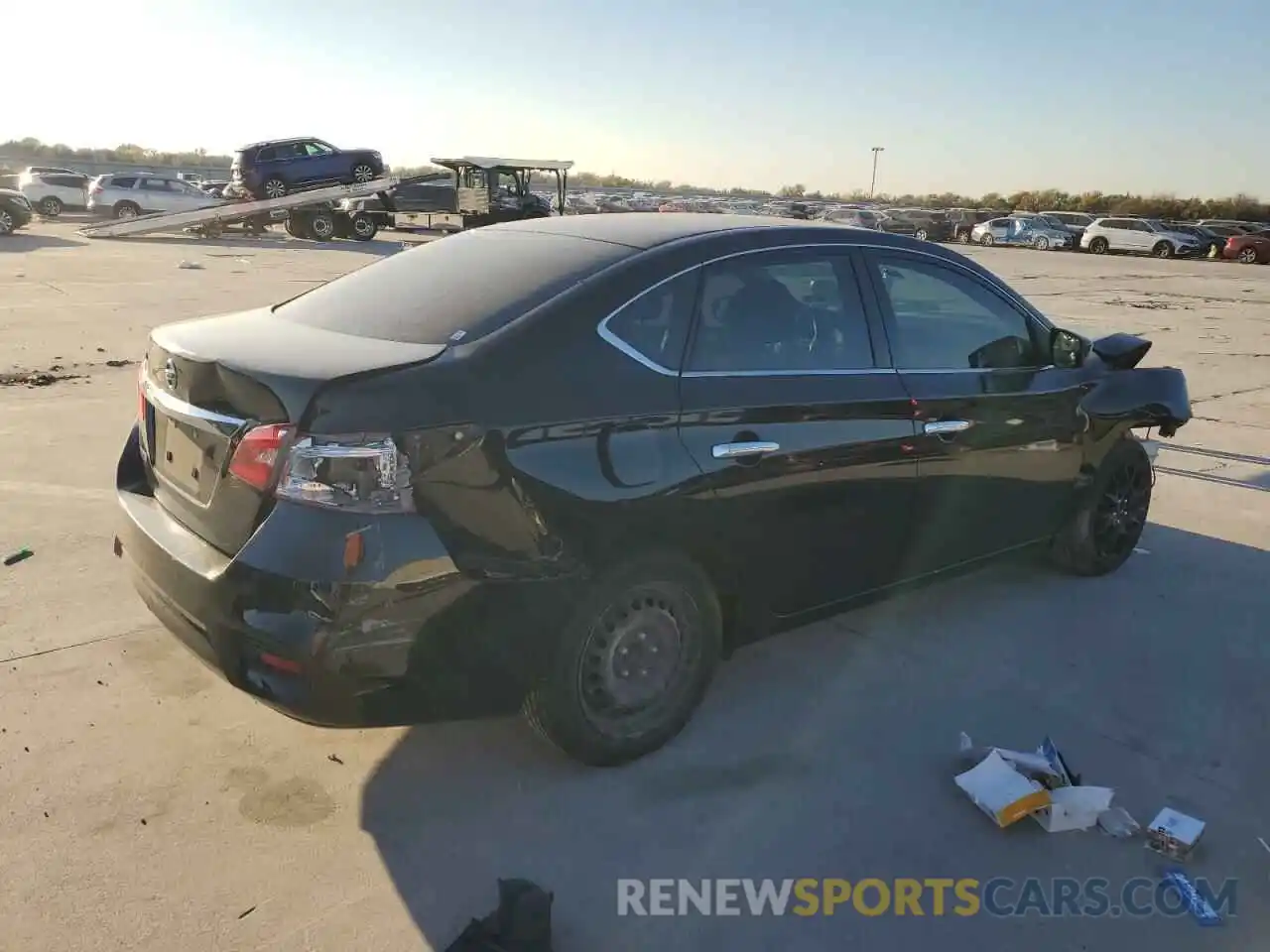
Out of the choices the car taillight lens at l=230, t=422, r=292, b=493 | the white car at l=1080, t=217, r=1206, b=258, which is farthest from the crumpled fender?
the white car at l=1080, t=217, r=1206, b=258

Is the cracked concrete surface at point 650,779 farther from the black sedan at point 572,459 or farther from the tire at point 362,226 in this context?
the tire at point 362,226

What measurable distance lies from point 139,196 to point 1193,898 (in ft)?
120

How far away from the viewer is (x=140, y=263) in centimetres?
1977

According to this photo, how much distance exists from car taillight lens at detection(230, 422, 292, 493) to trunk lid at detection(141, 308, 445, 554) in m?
0.02

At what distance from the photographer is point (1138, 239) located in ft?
129

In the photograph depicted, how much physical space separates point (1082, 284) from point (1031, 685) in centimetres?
2231

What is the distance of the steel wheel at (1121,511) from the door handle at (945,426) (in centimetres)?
141

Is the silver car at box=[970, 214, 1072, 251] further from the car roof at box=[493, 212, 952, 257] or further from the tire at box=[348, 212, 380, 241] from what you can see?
the car roof at box=[493, 212, 952, 257]

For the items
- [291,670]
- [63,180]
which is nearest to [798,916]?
[291,670]

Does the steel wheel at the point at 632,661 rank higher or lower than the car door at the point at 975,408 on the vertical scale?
lower

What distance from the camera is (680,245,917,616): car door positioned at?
3281mm

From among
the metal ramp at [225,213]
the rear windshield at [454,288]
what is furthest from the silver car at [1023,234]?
the rear windshield at [454,288]

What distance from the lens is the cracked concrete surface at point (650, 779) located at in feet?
8.64

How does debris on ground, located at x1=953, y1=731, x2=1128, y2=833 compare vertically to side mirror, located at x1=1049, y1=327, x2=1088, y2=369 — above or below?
below
